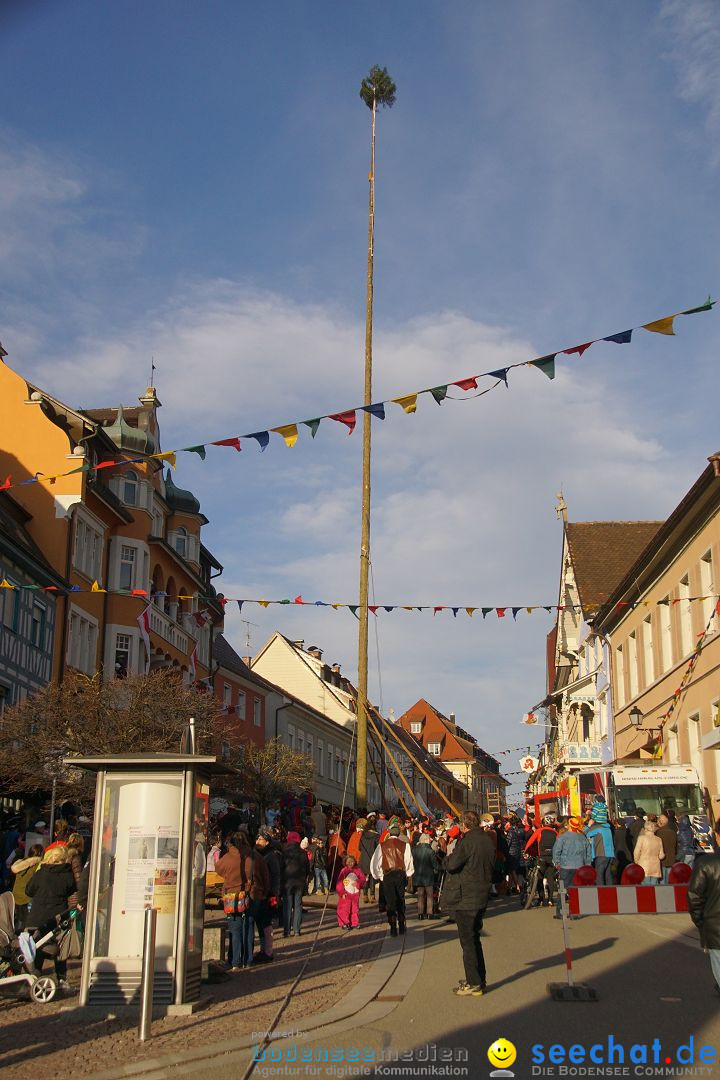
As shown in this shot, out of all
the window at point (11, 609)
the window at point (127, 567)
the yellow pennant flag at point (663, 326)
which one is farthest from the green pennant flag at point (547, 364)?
the window at point (127, 567)

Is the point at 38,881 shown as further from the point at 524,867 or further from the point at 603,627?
the point at 603,627

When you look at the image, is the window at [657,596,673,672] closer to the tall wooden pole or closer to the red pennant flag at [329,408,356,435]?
the tall wooden pole

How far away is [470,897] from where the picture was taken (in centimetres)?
1045

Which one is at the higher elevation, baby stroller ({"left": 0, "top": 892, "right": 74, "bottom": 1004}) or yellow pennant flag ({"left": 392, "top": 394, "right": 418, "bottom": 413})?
yellow pennant flag ({"left": 392, "top": 394, "right": 418, "bottom": 413})

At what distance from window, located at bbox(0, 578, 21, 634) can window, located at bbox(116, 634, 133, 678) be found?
19.1 feet

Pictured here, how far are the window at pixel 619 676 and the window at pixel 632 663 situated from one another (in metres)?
0.79

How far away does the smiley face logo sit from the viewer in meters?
7.44

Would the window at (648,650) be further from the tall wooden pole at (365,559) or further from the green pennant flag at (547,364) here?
the green pennant flag at (547,364)

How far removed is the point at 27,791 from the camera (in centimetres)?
2288

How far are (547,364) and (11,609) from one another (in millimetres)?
15686

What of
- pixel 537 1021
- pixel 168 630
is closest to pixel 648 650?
pixel 168 630

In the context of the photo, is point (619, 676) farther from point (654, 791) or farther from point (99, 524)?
point (99, 524)

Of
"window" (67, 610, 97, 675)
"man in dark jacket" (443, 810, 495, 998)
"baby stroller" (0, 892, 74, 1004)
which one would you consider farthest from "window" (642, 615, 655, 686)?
"baby stroller" (0, 892, 74, 1004)

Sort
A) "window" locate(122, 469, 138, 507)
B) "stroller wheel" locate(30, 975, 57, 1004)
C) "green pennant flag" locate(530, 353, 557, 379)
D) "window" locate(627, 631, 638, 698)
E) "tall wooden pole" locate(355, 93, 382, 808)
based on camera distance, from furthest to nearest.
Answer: "window" locate(627, 631, 638, 698), "window" locate(122, 469, 138, 507), "tall wooden pole" locate(355, 93, 382, 808), "green pennant flag" locate(530, 353, 557, 379), "stroller wheel" locate(30, 975, 57, 1004)
